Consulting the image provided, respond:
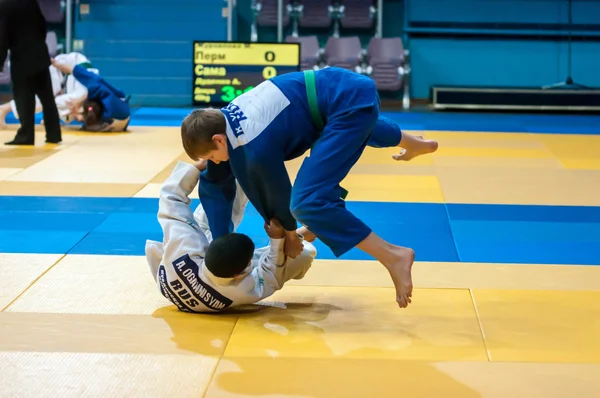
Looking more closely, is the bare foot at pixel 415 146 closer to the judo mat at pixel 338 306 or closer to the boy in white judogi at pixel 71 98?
the judo mat at pixel 338 306

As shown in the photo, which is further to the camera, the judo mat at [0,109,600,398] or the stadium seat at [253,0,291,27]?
the stadium seat at [253,0,291,27]

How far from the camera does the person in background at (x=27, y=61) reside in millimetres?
10430

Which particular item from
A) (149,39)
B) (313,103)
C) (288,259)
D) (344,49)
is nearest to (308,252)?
(288,259)

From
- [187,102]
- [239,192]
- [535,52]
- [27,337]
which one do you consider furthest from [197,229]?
[535,52]

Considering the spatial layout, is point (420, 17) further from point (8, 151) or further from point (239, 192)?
point (239, 192)

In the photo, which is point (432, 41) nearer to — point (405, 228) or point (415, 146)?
point (405, 228)

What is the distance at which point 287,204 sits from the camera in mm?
4461

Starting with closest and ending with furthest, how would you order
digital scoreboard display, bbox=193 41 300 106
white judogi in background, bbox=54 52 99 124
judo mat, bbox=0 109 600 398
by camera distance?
judo mat, bbox=0 109 600 398
white judogi in background, bbox=54 52 99 124
digital scoreboard display, bbox=193 41 300 106

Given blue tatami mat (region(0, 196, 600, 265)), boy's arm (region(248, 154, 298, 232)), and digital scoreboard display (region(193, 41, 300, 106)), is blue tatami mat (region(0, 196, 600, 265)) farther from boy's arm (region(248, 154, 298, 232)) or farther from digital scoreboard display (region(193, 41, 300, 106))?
digital scoreboard display (region(193, 41, 300, 106))

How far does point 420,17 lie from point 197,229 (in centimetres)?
1270

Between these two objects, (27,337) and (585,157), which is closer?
(27,337)

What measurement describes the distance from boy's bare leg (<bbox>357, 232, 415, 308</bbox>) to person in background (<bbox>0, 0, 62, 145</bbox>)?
7327 millimetres

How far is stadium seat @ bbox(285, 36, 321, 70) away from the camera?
1611 centimetres

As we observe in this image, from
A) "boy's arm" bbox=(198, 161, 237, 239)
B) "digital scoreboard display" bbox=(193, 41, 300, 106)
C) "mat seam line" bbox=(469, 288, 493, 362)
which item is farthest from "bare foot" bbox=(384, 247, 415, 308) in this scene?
"digital scoreboard display" bbox=(193, 41, 300, 106)
